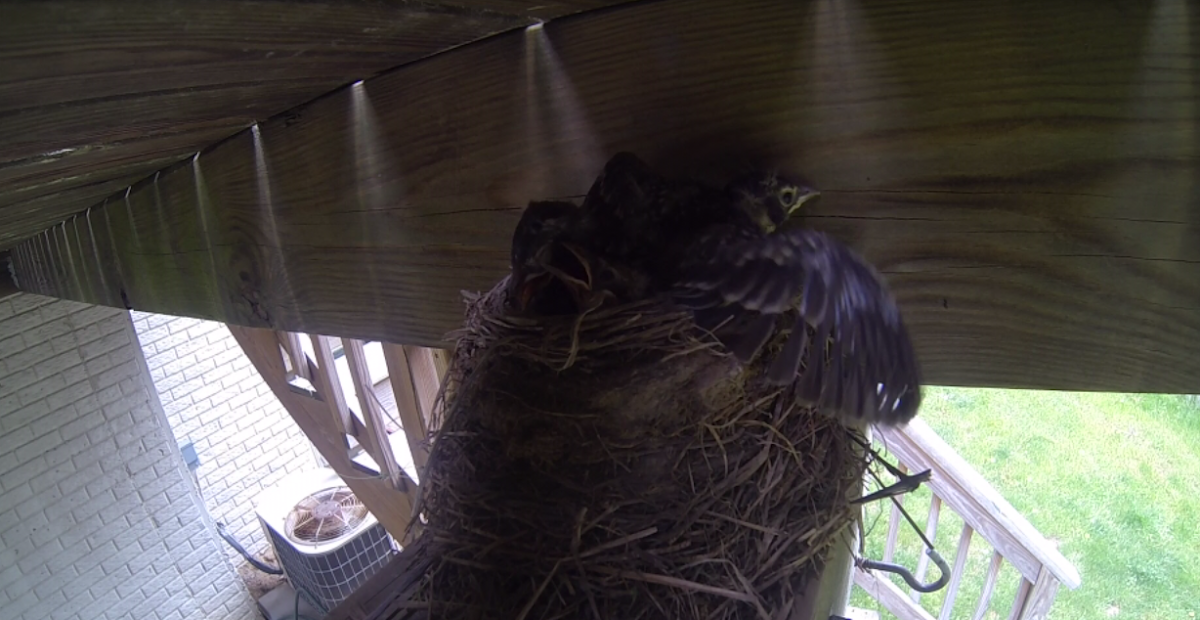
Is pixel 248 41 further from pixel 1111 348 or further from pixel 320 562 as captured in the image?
pixel 320 562

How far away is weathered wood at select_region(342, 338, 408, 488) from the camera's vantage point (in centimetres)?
149

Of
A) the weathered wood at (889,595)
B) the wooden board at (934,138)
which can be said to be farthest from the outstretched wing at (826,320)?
the weathered wood at (889,595)

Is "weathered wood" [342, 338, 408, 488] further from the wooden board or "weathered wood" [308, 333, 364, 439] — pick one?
the wooden board

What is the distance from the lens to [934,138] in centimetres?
55

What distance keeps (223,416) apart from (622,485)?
14.6 feet

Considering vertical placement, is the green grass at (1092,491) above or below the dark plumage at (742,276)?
below

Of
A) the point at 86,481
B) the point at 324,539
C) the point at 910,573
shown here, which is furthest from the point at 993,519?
the point at 86,481

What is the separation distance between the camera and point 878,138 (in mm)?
567

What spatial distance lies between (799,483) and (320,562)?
3561mm

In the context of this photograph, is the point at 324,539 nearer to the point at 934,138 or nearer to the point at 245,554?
the point at 245,554

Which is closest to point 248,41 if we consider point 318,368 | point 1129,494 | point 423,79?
point 423,79

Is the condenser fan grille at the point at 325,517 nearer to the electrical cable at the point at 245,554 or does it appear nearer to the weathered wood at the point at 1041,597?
the electrical cable at the point at 245,554

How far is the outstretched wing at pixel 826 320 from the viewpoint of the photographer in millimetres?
450

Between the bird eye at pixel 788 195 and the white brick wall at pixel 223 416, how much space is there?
3927 mm
